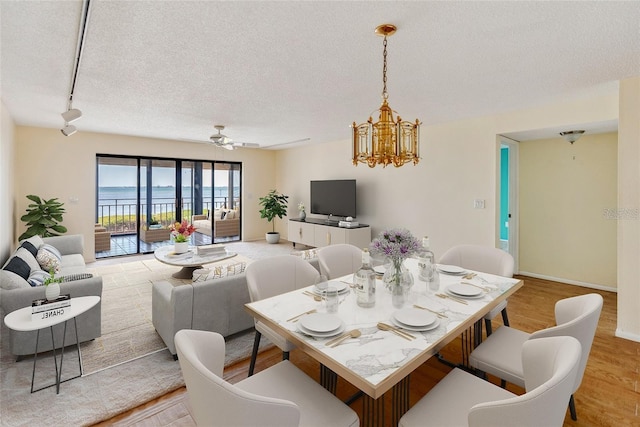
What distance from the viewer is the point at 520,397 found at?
0.90 m

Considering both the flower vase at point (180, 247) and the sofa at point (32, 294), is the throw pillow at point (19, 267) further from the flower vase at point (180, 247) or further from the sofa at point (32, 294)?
the flower vase at point (180, 247)

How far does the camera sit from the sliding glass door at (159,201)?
629 cm

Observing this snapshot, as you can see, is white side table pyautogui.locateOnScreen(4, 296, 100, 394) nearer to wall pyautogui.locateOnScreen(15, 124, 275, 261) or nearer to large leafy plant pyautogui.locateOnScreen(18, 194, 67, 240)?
large leafy plant pyautogui.locateOnScreen(18, 194, 67, 240)

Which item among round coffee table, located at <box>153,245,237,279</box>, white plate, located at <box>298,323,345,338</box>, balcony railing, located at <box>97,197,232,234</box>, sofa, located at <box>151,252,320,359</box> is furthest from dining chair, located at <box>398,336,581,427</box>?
balcony railing, located at <box>97,197,232,234</box>

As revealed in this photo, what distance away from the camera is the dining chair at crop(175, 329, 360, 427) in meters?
0.93

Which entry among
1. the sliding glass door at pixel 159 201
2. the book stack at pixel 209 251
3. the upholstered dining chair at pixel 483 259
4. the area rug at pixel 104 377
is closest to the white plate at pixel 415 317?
the upholstered dining chair at pixel 483 259

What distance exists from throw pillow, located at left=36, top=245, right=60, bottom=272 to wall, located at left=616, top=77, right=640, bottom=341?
19.3ft

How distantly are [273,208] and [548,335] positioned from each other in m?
6.49

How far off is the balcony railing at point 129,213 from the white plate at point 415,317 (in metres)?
6.49

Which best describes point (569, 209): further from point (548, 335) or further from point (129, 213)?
point (129, 213)

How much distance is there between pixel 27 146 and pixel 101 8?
4.95 meters

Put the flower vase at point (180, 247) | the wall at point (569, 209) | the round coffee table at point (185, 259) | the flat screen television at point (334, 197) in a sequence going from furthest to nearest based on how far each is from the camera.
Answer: the flat screen television at point (334, 197), the flower vase at point (180, 247), the round coffee table at point (185, 259), the wall at point (569, 209)

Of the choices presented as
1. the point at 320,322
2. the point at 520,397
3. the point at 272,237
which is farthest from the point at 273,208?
the point at 520,397

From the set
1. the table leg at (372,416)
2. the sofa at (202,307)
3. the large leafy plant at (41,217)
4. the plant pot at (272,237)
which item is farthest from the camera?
the plant pot at (272,237)
